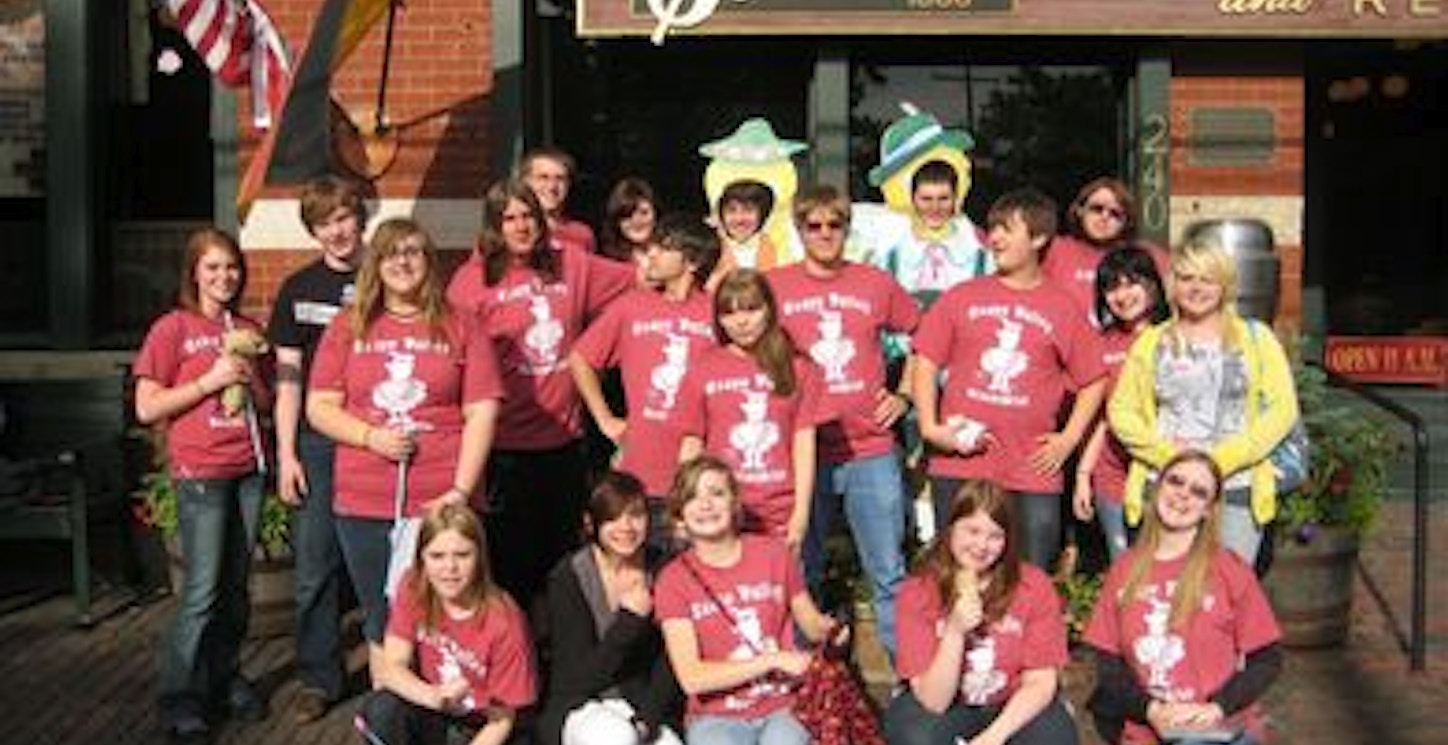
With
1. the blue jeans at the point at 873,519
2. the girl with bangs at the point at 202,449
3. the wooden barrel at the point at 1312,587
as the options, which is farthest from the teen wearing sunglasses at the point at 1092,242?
the girl with bangs at the point at 202,449

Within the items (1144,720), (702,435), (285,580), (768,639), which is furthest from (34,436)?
(1144,720)

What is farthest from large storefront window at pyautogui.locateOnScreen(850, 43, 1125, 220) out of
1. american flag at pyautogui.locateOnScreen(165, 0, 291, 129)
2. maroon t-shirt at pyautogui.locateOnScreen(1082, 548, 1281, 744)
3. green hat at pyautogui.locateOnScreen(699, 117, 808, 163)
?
maroon t-shirt at pyautogui.locateOnScreen(1082, 548, 1281, 744)

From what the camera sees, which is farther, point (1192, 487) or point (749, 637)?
point (749, 637)

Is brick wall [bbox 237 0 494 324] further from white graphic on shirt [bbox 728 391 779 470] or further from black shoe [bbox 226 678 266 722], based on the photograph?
white graphic on shirt [bbox 728 391 779 470]

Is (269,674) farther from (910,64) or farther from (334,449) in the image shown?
(910,64)

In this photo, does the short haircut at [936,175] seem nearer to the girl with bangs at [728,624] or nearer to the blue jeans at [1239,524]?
the blue jeans at [1239,524]

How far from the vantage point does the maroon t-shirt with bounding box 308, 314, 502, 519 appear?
5.88m

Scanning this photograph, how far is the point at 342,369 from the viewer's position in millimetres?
5906

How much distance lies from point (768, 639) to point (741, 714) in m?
0.21

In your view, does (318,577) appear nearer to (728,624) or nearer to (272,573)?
(272,573)

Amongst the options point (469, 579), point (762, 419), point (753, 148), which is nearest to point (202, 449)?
point (469, 579)

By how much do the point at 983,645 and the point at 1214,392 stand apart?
1.14m

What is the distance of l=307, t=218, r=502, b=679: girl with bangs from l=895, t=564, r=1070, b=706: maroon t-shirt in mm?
1399

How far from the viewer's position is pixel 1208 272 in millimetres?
5754
